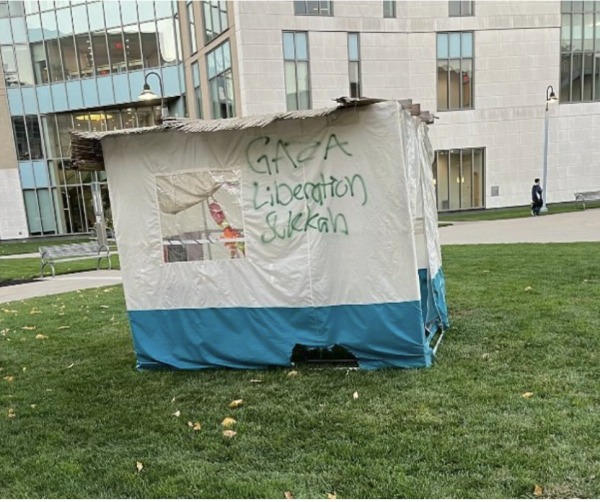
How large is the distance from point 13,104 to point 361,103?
107 feet

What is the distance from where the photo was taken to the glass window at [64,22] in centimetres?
2979

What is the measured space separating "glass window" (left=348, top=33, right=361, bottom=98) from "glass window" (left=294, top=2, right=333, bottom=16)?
158cm

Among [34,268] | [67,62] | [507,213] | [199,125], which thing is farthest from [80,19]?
[199,125]

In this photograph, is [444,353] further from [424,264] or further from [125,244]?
[125,244]

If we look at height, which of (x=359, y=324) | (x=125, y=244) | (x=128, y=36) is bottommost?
(x=359, y=324)

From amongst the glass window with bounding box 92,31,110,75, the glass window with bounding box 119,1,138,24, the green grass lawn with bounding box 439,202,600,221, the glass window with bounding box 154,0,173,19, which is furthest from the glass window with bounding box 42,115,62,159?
the green grass lawn with bounding box 439,202,600,221

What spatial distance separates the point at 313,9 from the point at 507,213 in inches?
527

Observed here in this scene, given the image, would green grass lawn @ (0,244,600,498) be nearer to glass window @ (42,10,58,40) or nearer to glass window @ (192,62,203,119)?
glass window @ (192,62,203,119)

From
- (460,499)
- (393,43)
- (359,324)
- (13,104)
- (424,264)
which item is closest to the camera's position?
(460,499)

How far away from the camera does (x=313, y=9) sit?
976 inches

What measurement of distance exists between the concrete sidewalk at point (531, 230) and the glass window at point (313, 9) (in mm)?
11934

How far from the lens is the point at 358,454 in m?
3.50

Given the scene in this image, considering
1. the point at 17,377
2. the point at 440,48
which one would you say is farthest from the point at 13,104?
the point at 17,377

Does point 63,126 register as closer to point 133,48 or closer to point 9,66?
point 9,66
